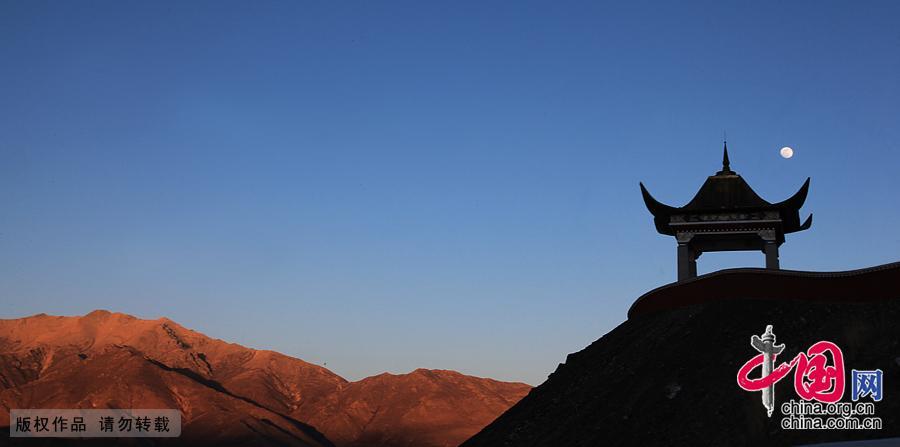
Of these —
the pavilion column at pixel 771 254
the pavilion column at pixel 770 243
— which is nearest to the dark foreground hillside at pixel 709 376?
the pavilion column at pixel 771 254

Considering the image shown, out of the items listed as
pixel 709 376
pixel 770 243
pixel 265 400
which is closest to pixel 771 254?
pixel 770 243

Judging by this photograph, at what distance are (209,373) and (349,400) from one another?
3911 centimetres

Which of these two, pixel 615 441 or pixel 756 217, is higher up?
pixel 756 217

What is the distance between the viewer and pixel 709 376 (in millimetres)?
30547

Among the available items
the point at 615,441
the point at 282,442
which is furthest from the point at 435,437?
the point at 615,441

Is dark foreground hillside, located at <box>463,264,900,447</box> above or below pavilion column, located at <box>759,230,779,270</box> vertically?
below

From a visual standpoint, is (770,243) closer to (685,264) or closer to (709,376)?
(685,264)

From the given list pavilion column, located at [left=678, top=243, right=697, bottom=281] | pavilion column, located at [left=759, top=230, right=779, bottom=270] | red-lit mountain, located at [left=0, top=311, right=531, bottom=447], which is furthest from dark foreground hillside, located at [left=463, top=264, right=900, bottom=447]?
red-lit mountain, located at [left=0, top=311, right=531, bottom=447]

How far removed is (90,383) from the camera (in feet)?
504

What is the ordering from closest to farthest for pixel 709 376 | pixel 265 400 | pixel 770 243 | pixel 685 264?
1. pixel 709 376
2. pixel 770 243
3. pixel 685 264
4. pixel 265 400

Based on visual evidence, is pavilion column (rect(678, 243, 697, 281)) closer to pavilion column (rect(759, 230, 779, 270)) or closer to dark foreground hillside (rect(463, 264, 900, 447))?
dark foreground hillside (rect(463, 264, 900, 447))

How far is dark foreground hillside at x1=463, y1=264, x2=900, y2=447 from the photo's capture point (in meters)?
27.4

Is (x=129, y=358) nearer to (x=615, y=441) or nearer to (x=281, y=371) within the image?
(x=281, y=371)

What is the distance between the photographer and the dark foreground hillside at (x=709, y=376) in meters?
27.4
